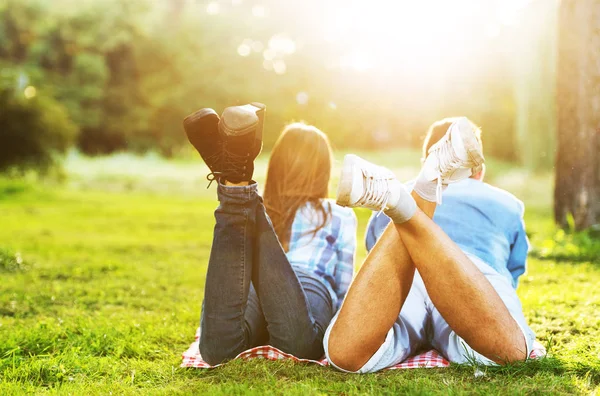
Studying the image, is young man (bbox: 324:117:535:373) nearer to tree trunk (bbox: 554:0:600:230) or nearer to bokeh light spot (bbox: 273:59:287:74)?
tree trunk (bbox: 554:0:600:230)

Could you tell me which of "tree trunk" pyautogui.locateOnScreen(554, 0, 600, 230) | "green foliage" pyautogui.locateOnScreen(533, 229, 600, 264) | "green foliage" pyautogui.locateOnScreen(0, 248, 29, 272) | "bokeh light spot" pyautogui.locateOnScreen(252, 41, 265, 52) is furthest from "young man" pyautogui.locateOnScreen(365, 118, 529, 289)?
"bokeh light spot" pyautogui.locateOnScreen(252, 41, 265, 52)

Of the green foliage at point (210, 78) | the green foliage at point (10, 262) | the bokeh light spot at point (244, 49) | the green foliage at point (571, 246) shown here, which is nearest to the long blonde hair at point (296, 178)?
the green foliage at point (10, 262)

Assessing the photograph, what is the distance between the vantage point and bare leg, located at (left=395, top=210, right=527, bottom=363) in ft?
7.47

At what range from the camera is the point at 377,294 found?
2.36 m

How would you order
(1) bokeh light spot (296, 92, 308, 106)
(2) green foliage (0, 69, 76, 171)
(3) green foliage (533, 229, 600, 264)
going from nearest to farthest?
(3) green foliage (533, 229, 600, 264) → (2) green foliage (0, 69, 76, 171) → (1) bokeh light spot (296, 92, 308, 106)

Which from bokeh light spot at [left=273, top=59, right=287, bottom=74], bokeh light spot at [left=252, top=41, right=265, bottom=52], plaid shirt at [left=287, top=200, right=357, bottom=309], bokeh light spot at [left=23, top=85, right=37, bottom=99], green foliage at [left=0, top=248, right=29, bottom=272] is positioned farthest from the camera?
bokeh light spot at [left=273, top=59, right=287, bottom=74]

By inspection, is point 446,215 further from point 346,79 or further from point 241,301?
point 346,79

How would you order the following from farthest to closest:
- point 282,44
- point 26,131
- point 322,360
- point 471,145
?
point 282,44
point 26,131
point 322,360
point 471,145

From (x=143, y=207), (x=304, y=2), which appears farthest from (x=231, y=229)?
(x=304, y=2)

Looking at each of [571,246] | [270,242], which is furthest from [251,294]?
[571,246]

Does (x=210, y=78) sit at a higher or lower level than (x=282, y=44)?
lower

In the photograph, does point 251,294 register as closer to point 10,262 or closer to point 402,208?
point 402,208

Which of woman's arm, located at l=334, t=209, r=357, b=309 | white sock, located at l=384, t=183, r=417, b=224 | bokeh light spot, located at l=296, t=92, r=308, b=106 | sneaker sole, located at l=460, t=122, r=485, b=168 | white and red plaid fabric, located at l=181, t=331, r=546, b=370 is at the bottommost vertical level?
white and red plaid fabric, located at l=181, t=331, r=546, b=370

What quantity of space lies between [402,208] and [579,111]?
4.95m
